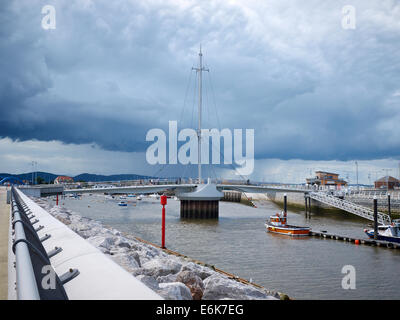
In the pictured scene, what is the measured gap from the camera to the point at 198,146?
2195 inches

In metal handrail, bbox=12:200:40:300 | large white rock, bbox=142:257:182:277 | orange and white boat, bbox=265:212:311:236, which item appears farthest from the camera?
orange and white boat, bbox=265:212:311:236

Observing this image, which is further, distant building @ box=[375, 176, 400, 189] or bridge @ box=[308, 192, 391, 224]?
distant building @ box=[375, 176, 400, 189]

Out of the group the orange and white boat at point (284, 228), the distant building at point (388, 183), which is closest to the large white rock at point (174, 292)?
the orange and white boat at point (284, 228)

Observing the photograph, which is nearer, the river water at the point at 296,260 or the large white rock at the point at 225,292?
the large white rock at the point at 225,292

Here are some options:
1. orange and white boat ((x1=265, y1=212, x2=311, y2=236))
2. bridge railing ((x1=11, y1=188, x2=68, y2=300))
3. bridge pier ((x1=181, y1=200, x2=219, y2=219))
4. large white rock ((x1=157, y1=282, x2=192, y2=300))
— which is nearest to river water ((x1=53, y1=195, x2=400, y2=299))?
orange and white boat ((x1=265, y1=212, x2=311, y2=236))

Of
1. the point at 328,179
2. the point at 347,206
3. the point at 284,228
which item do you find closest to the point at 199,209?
the point at 284,228

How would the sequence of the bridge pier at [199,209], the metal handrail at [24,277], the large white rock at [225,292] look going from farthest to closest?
the bridge pier at [199,209], the large white rock at [225,292], the metal handrail at [24,277]

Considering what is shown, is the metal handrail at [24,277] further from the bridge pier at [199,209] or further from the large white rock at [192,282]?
the bridge pier at [199,209]

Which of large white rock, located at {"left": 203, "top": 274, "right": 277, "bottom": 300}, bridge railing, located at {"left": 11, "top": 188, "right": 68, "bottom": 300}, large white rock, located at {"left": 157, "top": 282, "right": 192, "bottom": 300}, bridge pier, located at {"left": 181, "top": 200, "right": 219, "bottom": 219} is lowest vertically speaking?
bridge pier, located at {"left": 181, "top": 200, "right": 219, "bottom": 219}

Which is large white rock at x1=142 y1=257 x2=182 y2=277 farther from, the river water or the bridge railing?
the river water

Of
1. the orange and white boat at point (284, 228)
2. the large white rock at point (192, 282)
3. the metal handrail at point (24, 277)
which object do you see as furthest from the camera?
the orange and white boat at point (284, 228)

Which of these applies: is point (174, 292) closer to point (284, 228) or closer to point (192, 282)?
point (192, 282)
